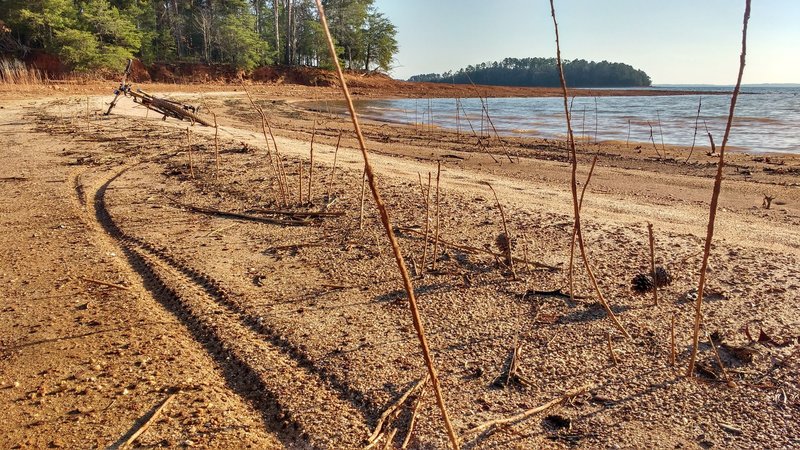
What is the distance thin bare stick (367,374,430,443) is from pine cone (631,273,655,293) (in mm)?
1526

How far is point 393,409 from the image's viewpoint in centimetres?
219

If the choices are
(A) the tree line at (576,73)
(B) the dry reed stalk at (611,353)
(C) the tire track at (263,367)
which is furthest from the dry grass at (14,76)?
(A) the tree line at (576,73)

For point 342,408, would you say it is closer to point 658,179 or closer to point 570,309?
point 570,309

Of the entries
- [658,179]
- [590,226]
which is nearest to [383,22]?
[658,179]

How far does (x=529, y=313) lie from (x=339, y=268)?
1294 mm

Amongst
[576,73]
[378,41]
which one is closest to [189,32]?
[378,41]

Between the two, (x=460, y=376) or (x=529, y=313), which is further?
(x=529, y=313)

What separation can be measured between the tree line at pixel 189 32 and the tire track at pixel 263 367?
17.5 metres

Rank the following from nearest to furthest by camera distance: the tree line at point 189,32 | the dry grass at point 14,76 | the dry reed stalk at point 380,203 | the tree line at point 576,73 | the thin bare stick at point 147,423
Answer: the dry reed stalk at point 380,203 → the thin bare stick at point 147,423 → the dry grass at point 14,76 → the tree line at point 189,32 → the tree line at point 576,73

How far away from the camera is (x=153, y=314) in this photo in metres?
2.96

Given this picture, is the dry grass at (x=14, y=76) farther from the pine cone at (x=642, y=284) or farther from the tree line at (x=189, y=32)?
the pine cone at (x=642, y=284)

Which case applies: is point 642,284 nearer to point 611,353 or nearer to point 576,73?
point 611,353

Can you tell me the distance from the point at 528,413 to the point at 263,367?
1.18 meters

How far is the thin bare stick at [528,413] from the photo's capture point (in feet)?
6.73
